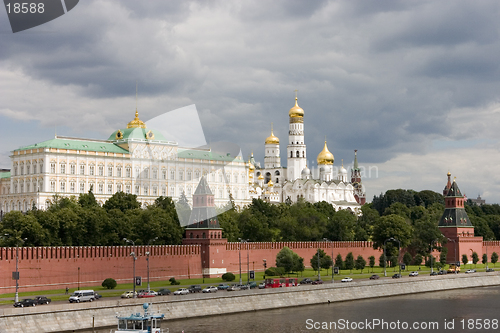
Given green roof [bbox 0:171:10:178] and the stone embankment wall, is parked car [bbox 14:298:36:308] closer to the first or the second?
the stone embankment wall

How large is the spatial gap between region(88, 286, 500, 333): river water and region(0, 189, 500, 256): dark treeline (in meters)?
14.8

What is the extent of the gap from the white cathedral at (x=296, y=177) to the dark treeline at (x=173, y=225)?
124 feet

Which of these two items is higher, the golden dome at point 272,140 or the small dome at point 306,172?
the golden dome at point 272,140

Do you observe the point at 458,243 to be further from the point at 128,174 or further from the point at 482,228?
the point at 128,174

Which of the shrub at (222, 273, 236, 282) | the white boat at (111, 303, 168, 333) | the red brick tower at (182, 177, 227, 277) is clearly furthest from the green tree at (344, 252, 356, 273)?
the white boat at (111, 303, 168, 333)

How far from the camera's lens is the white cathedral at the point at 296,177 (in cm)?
17925

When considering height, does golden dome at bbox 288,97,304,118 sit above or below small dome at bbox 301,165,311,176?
above

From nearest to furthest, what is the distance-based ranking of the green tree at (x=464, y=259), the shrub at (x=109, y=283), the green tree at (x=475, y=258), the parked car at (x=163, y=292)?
the parked car at (x=163, y=292) → the shrub at (x=109, y=283) → the green tree at (x=464, y=259) → the green tree at (x=475, y=258)

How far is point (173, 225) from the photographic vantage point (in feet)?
284

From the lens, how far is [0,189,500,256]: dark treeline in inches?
3110

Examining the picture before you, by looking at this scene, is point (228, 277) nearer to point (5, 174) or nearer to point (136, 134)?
point (136, 134)

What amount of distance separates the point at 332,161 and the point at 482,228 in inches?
2628

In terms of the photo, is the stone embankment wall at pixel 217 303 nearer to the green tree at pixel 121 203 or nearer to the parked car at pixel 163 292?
the parked car at pixel 163 292
